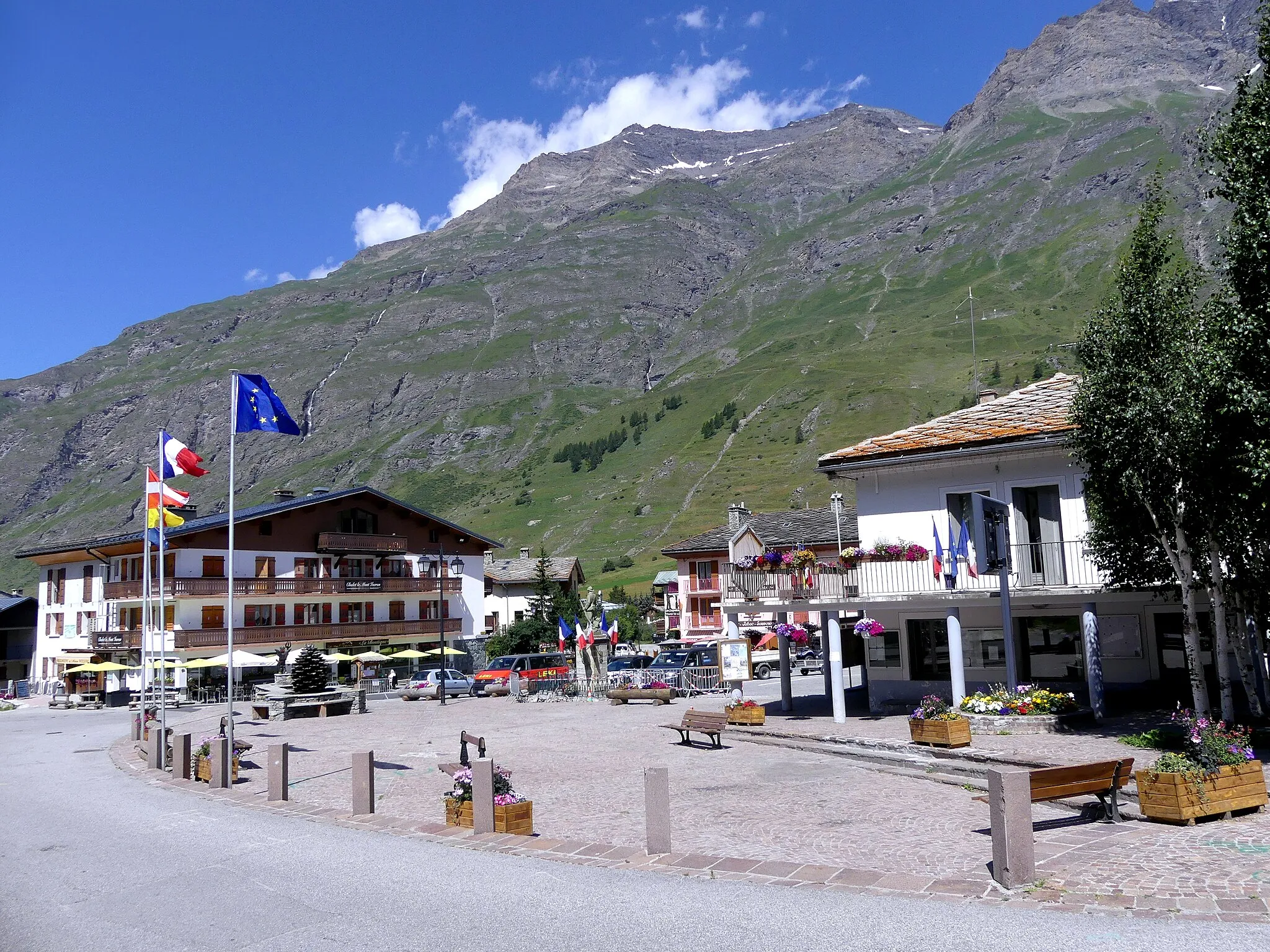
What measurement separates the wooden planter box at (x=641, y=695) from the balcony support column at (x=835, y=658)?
35.6 ft

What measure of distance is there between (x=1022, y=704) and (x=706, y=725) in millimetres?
6773

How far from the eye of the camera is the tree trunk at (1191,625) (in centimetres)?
1667

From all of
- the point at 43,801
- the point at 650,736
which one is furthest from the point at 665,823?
the point at 650,736

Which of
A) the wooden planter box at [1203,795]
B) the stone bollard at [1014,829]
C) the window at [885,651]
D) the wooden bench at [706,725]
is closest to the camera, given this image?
the stone bollard at [1014,829]

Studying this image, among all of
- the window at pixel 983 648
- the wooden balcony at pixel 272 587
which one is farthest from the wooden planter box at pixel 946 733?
the wooden balcony at pixel 272 587

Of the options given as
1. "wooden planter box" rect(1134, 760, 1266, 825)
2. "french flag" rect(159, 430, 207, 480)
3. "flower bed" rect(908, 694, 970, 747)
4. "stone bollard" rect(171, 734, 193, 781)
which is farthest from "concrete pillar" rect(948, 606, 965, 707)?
"french flag" rect(159, 430, 207, 480)

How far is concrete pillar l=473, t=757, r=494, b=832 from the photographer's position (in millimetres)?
12250

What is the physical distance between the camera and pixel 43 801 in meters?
17.1

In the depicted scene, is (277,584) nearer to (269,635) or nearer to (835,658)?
(269,635)

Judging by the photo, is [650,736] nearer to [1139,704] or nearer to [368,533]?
[1139,704]

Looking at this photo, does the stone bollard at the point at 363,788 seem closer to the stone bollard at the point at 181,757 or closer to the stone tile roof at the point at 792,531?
the stone bollard at the point at 181,757

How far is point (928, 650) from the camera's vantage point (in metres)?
25.8

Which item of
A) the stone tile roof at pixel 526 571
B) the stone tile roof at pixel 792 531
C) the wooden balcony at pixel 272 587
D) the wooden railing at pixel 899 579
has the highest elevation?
the stone tile roof at pixel 792 531

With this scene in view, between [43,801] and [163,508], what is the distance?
10.9 metres
